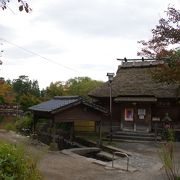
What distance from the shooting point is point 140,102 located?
26656 millimetres

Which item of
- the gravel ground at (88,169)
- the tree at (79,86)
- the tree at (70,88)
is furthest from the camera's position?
the tree at (79,86)

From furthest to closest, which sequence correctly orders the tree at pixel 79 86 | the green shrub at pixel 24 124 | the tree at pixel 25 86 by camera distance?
the tree at pixel 25 86, the tree at pixel 79 86, the green shrub at pixel 24 124

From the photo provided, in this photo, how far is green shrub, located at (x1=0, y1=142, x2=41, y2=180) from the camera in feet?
21.6

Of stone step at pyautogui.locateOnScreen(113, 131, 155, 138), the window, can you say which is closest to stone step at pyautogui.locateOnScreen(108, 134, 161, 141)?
stone step at pyautogui.locateOnScreen(113, 131, 155, 138)

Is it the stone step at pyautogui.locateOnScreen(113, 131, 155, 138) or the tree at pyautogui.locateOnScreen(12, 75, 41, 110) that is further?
the tree at pyautogui.locateOnScreen(12, 75, 41, 110)

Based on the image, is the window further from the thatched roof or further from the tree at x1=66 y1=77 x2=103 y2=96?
the tree at x1=66 y1=77 x2=103 y2=96

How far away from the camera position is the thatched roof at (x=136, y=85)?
26.1 m

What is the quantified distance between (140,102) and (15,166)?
67.2 feet

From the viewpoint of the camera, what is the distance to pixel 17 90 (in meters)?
69.0

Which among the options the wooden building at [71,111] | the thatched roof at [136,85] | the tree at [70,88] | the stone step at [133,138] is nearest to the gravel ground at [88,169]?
the wooden building at [71,111]

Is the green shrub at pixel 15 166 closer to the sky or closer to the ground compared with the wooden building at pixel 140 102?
closer to the ground

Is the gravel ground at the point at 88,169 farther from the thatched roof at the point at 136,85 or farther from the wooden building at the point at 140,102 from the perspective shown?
the thatched roof at the point at 136,85

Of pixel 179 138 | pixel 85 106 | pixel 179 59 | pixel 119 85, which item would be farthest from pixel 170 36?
pixel 119 85

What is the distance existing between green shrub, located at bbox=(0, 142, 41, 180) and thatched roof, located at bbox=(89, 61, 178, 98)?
18.2m
